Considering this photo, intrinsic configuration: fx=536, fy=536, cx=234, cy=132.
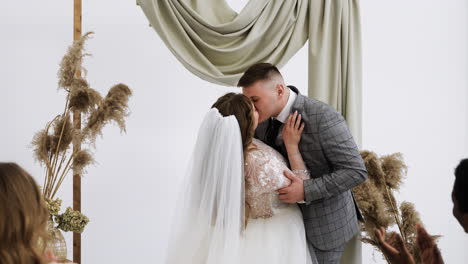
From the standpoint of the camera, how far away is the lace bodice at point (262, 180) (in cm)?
239

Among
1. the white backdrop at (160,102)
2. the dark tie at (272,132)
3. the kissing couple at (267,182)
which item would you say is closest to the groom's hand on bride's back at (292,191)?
the kissing couple at (267,182)

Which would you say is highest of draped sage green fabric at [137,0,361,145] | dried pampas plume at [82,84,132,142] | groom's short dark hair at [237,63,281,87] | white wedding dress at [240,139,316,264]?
draped sage green fabric at [137,0,361,145]

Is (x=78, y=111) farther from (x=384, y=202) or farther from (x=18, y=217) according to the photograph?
(x=384, y=202)

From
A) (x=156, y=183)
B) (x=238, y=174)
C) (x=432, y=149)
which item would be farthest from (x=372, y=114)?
(x=238, y=174)

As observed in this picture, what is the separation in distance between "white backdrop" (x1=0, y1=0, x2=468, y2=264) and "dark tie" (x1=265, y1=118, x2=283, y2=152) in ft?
2.21

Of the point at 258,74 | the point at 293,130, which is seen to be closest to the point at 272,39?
the point at 258,74

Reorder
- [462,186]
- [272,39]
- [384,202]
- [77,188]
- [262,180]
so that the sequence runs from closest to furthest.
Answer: [462,186]
[262,180]
[384,202]
[77,188]
[272,39]

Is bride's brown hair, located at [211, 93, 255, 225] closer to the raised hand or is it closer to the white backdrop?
the raised hand

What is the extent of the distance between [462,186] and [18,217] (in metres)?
1.21

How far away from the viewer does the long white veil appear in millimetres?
2264

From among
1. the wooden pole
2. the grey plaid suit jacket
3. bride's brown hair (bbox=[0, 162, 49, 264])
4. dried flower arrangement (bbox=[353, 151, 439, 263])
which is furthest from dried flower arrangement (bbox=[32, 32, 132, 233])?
dried flower arrangement (bbox=[353, 151, 439, 263])

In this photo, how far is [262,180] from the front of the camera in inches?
94.2

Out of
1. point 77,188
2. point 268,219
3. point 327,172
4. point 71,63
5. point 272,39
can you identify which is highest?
point 272,39

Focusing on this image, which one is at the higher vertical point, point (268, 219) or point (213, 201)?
point (213, 201)
